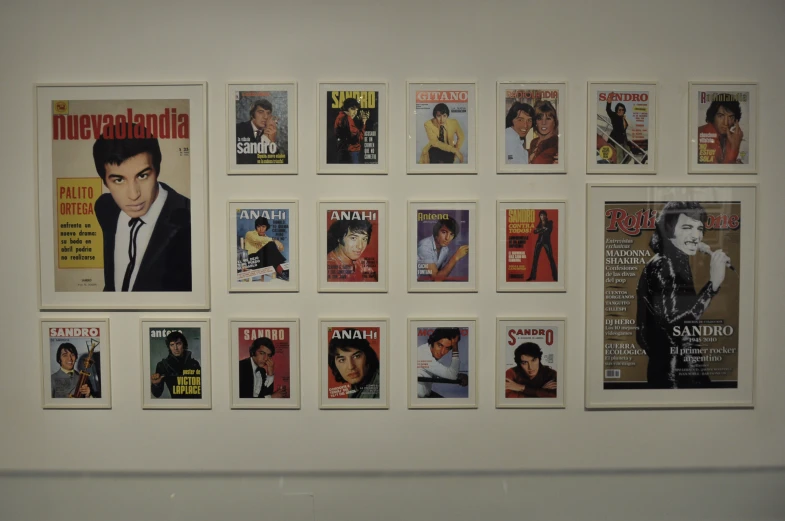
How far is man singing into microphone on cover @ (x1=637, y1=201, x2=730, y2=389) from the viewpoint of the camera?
1774mm

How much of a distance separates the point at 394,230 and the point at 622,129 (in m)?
1.01

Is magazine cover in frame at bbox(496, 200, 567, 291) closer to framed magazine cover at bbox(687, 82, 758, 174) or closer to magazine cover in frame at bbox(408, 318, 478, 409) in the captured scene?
magazine cover in frame at bbox(408, 318, 478, 409)

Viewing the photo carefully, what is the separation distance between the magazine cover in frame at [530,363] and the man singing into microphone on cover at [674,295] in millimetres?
361

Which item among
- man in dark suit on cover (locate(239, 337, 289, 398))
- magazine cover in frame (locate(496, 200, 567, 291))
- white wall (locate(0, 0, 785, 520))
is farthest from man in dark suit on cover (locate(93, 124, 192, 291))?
magazine cover in frame (locate(496, 200, 567, 291))

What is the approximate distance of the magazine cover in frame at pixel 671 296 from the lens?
177cm

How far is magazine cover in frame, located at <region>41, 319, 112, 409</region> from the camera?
5.84ft

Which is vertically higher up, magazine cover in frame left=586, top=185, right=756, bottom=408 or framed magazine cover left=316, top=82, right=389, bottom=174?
framed magazine cover left=316, top=82, right=389, bottom=174

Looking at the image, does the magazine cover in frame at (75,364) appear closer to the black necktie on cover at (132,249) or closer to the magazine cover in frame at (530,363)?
the black necktie on cover at (132,249)

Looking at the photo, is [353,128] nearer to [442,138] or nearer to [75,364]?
[442,138]

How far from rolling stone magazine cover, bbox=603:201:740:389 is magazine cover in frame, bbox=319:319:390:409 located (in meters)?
0.93

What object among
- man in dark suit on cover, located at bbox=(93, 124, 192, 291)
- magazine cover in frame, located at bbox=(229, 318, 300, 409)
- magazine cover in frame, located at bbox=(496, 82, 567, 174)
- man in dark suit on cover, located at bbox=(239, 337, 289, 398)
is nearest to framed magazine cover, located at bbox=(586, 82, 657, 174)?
magazine cover in frame, located at bbox=(496, 82, 567, 174)

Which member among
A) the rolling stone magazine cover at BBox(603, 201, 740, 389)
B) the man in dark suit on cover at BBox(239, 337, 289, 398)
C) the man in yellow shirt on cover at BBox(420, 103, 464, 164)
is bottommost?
the man in dark suit on cover at BBox(239, 337, 289, 398)

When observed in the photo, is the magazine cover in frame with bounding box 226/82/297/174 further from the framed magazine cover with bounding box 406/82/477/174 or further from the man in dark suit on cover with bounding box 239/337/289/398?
the man in dark suit on cover with bounding box 239/337/289/398

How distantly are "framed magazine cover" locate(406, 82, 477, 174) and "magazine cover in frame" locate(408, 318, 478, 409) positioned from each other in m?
0.64
